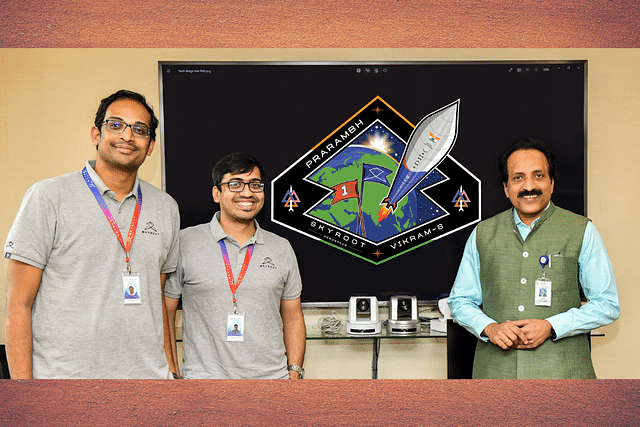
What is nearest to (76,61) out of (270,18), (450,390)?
(270,18)

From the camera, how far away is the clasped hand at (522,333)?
5.43 ft

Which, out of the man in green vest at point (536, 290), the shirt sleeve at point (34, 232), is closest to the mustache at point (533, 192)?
the man in green vest at point (536, 290)

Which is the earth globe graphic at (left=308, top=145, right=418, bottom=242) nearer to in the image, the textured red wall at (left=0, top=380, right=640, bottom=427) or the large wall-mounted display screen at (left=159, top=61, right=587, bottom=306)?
the large wall-mounted display screen at (left=159, top=61, right=587, bottom=306)

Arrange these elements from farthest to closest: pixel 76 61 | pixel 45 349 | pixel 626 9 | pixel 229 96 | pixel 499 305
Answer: pixel 229 96
pixel 76 61
pixel 499 305
pixel 45 349
pixel 626 9

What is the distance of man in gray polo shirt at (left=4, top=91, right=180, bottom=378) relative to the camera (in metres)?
1.45

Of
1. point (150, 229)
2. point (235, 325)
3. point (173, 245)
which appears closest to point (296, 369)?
point (235, 325)

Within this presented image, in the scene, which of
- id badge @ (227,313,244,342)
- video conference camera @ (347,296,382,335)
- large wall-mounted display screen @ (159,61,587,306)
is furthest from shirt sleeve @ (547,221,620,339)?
id badge @ (227,313,244,342)

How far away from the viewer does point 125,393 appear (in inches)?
51.8

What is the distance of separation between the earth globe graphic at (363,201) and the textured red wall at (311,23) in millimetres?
826

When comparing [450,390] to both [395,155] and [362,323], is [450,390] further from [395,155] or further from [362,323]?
[395,155]

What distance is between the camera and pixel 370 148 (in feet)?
7.00

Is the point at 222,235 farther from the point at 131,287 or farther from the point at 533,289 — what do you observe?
the point at 533,289

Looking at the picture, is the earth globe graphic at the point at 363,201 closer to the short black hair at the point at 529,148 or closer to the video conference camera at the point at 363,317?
the video conference camera at the point at 363,317

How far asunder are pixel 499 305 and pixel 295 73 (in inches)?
50.8
